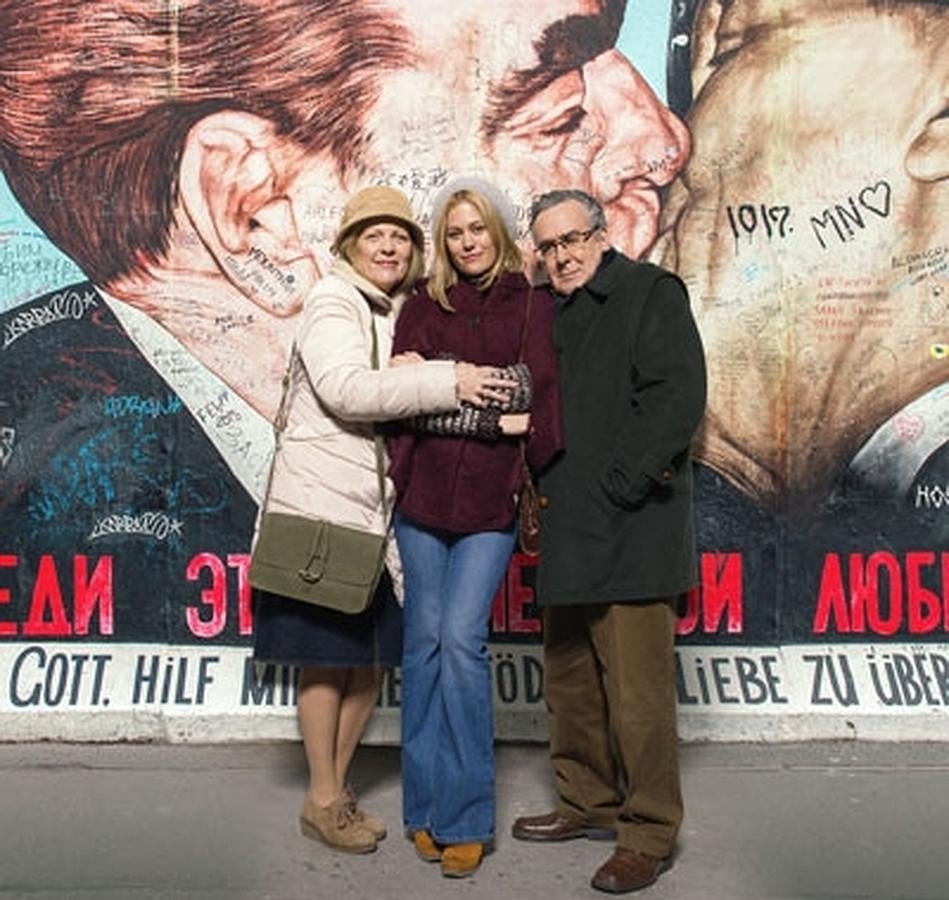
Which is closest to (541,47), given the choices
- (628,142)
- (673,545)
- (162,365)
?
(628,142)

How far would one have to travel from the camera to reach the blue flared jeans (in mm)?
3922

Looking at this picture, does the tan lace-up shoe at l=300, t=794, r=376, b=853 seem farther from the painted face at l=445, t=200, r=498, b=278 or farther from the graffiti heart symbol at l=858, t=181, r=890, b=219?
the graffiti heart symbol at l=858, t=181, r=890, b=219

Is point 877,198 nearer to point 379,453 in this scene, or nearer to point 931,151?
point 931,151

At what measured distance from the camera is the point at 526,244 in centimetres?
518

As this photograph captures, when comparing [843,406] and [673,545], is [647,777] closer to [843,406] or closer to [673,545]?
[673,545]

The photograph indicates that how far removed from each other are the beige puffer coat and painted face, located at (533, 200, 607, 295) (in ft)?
1.51

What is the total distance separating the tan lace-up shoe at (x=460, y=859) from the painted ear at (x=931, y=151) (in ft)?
9.57

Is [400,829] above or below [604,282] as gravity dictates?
below

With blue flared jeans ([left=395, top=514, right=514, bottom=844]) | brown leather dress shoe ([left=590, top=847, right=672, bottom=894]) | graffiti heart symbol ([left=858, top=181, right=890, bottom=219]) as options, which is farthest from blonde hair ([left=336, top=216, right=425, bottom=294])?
graffiti heart symbol ([left=858, top=181, right=890, bottom=219])

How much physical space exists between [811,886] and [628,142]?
2694mm

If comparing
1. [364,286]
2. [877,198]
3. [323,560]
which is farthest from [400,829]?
[877,198]

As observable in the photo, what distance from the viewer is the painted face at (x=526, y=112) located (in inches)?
203

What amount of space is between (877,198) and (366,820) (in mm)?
2850

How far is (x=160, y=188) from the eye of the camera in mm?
5230
